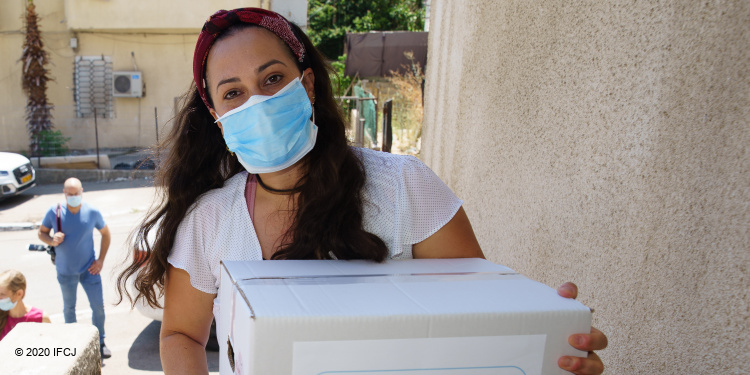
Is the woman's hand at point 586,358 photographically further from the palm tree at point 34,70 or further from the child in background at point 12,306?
the palm tree at point 34,70

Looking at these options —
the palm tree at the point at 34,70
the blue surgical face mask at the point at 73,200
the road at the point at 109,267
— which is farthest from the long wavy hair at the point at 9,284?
the palm tree at the point at 34,70

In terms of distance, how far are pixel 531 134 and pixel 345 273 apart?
69.6 inches

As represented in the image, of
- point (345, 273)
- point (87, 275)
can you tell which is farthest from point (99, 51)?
point (345, 273)

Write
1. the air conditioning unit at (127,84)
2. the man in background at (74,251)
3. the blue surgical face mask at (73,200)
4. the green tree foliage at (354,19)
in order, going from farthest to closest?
the green tree foliage at (354,19) < the air conditioning unit at (127,84) < the blue surgical face mask at (73,200) < the man in background at (74,251)

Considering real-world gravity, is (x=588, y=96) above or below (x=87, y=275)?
above

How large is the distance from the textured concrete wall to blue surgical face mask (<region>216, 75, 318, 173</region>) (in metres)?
1.04

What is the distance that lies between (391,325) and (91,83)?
17.2 metres

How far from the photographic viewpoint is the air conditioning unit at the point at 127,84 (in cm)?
1552

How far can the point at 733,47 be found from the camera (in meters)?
1.36

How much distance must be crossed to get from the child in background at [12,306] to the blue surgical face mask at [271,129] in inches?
127

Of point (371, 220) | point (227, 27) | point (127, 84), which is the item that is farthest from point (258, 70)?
point (127, 84)

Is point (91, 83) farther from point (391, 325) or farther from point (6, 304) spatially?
point (391, 325)

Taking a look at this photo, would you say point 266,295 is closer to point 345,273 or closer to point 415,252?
point 345,273

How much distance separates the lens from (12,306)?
A: 3.97m
